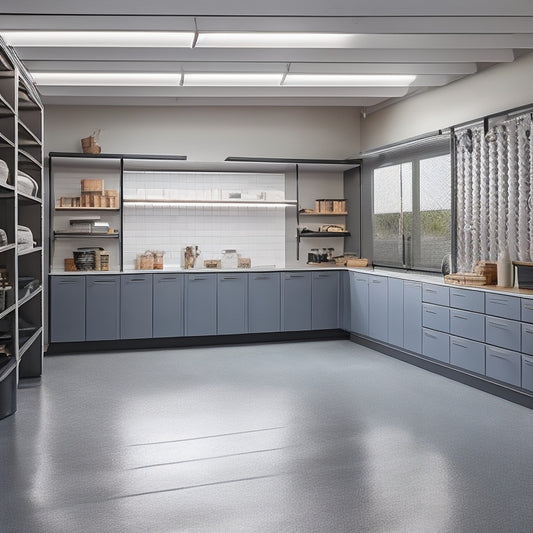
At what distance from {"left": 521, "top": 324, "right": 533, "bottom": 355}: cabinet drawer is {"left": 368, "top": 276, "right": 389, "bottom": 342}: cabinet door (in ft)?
7.66

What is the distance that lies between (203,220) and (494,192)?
414 cm

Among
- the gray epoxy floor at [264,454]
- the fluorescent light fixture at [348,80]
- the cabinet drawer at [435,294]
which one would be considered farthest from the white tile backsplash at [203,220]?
the cabinet drawer at [435,294]

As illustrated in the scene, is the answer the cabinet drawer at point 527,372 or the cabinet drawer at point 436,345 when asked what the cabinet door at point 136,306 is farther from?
the cabinet drawer at point 527,372

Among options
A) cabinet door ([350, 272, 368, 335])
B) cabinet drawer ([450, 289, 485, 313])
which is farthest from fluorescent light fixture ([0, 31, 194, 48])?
cabinet door ([350, 272, 368, 335])

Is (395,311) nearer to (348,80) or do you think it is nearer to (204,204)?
(348,80)

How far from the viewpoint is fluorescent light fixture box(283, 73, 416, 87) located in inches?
262

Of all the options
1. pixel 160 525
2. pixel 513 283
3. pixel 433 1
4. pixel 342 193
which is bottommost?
pixel 160 525

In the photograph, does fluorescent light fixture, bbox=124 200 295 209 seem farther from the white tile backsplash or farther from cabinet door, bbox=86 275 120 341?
cabinet door, bbox=86 275 120 341

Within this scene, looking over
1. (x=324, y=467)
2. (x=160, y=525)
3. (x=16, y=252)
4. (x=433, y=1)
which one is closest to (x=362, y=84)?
(x=433, y=1)

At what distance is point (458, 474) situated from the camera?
147 inches

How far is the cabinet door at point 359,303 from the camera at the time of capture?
317 inches

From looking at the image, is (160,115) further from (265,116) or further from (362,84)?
(362,84)

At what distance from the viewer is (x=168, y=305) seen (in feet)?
26.3

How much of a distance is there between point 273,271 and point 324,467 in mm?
4671
